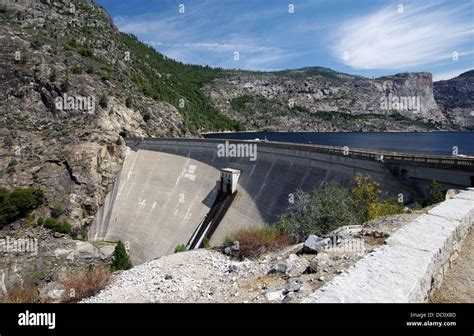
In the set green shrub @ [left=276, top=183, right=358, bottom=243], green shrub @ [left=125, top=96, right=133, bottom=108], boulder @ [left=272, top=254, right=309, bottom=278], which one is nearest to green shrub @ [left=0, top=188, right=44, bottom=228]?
green shrub @ [left=125, top=96, right=133, bottom=108]

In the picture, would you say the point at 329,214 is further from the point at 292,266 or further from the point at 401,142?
the point at 401,142

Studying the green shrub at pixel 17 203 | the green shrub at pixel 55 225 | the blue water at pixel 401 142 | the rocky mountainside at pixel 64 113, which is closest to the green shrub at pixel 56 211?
the rocky mountainside at pixel 64 113

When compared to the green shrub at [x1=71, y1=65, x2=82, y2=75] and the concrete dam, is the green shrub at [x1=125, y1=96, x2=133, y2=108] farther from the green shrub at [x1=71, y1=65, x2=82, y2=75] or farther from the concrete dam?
the concrete dam

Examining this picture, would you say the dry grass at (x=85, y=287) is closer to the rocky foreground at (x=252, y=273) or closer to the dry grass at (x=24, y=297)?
the rocky foreground at (x=252, y=273)

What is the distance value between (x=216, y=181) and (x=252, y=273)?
87.8ft

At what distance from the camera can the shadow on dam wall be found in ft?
83.6

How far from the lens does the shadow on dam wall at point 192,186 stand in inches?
1003

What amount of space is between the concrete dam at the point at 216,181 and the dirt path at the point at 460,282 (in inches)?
424

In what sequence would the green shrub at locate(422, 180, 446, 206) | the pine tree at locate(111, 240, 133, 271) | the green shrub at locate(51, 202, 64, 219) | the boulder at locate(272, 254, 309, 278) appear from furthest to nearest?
the green shrub at locate(51, 202, 64, 219) < the pine tree at locate(111, 240, 133, 271) < the green shrub at locate(422, 180, 446, 206) < the boulder at locate(272, 254, 309, 278)

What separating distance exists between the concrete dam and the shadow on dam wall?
62mm

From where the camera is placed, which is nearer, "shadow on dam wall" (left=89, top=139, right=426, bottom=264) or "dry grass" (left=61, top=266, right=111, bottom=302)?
"dry grass" (left=61, top=266, right=111, bottom=302)
